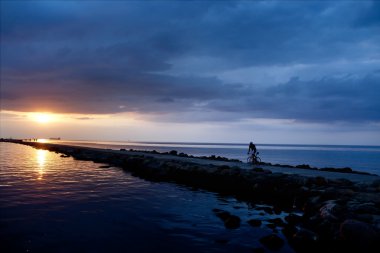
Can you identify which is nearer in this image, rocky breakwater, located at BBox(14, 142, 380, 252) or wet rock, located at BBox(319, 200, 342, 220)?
rocky breakwater, located at BBox(14, 142, 380, 252)

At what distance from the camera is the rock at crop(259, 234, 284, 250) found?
34.4 ft

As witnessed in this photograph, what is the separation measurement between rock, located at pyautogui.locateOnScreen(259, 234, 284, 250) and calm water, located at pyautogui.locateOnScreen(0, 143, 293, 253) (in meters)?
0.21

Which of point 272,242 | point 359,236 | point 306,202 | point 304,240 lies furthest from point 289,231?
point 306,202

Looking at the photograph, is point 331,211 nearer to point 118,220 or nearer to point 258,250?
point 258,250

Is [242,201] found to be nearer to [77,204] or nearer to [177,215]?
[177,215]

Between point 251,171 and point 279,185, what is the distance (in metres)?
4.35

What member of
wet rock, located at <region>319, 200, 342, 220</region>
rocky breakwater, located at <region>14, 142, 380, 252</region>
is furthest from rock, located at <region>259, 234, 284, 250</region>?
wet rock, located at <region>319, 200, 342, 220</region>

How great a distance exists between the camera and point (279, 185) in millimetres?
20234

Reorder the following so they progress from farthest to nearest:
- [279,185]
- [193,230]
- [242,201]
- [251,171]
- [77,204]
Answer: [251,171] < [279,185] < [242,201] < [77,204] < [193,230]

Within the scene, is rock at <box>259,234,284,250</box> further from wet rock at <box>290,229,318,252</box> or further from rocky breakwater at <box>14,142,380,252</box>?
wet rock at <box>290,229,318,252</box>

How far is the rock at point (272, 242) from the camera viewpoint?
1048 centimetres

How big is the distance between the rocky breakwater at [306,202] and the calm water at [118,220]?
3.09ft

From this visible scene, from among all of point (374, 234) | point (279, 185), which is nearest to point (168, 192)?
point (279, 185)

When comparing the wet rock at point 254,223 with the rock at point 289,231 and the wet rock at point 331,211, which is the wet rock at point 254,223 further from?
the wet rock at point 331,211
